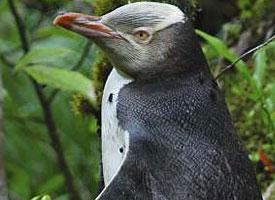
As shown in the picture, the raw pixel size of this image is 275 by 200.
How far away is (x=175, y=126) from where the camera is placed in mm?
2602

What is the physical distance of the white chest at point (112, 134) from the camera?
2613 mm

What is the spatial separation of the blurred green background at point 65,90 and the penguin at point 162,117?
110 cm

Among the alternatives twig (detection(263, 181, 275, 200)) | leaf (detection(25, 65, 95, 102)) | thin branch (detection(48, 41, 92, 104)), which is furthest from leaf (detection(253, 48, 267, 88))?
thin branch (detection(48, 41, 92, 104))

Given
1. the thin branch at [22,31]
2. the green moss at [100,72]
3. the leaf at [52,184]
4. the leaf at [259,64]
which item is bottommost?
the leaf at [52,184]

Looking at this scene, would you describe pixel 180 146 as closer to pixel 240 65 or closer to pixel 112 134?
pixel 112 134

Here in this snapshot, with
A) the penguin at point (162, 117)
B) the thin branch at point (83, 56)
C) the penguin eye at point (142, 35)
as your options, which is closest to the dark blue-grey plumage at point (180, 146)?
the penguin at point (162, 117)

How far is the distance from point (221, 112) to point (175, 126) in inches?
5.5

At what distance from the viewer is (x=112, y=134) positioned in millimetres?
2641

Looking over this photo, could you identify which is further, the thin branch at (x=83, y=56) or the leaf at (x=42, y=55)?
the thin branch at (x=83, y=56)

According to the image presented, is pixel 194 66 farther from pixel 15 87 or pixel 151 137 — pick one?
pixel 15 87

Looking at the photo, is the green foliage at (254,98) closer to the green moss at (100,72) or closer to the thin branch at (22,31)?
the green moss at (100,72)

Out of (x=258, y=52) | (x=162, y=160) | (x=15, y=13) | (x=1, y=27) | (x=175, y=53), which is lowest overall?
(x=1, y=27)

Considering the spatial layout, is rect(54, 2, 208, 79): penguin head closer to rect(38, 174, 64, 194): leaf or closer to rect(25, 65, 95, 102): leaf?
rect(25, 65, 95, 102): leaf

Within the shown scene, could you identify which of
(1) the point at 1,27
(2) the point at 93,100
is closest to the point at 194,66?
(2) the point at 93,100
